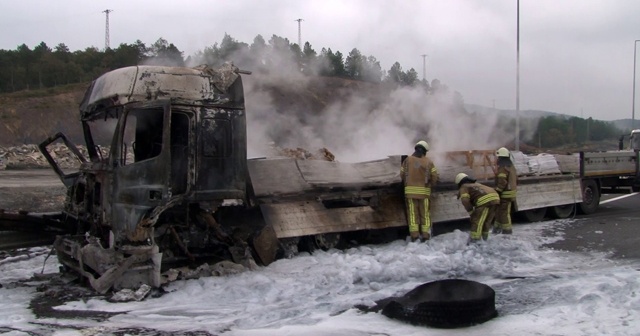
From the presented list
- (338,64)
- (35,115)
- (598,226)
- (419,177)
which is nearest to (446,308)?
(419,177)

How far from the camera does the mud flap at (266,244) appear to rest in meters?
7.69

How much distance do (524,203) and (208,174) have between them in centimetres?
742

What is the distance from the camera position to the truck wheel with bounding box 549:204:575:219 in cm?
1322

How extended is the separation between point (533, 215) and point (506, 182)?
3.04 meters

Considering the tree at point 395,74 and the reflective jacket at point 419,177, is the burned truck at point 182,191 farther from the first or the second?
the tree at point 395,74

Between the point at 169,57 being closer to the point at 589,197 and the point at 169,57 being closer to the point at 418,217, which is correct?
the point at 418,217

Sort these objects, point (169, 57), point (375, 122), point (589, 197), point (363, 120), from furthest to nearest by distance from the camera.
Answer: point (363, 120) → point (375, 122) → point (589, 197) → point (169, 57)

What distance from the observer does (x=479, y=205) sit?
8.79m

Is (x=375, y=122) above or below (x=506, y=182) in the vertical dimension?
above

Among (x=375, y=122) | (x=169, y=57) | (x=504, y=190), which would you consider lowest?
(x=504, y=190)

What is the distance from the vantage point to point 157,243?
706 centimetres

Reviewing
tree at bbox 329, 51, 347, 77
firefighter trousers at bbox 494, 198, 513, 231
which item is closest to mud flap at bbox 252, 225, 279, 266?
firefighter trousers at bbox 494, 198, 513, 231

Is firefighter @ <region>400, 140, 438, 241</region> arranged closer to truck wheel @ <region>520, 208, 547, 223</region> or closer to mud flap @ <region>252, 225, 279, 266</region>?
mud flap @ <region>252, 225, 279, 266</region>

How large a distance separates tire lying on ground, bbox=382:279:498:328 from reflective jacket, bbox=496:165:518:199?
186 inches
